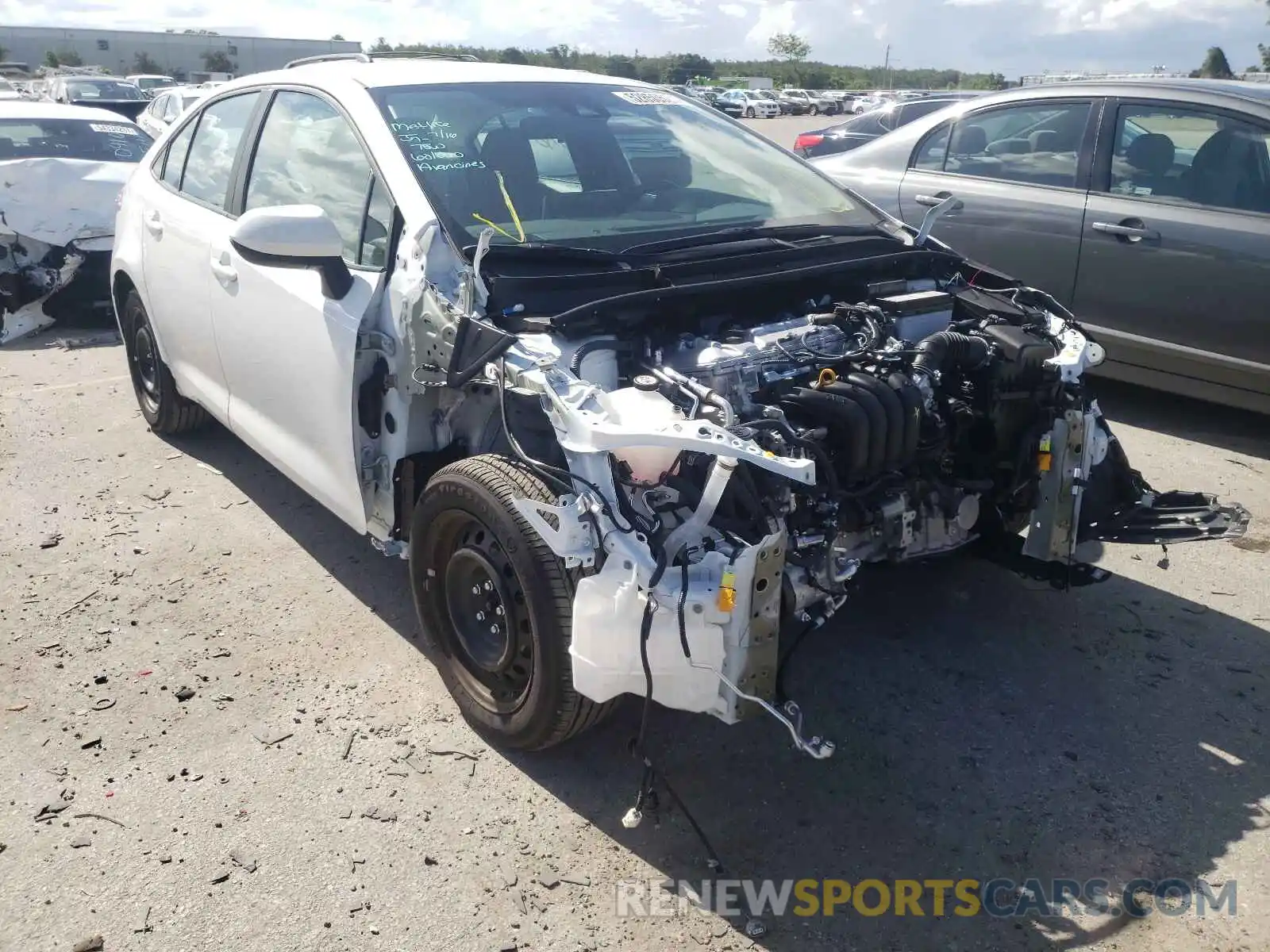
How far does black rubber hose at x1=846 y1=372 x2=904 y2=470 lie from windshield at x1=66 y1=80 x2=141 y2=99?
22496 millimetres

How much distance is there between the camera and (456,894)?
252 centimetres

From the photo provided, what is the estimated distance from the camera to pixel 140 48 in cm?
7556

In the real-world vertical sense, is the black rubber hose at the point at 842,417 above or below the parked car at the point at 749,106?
below

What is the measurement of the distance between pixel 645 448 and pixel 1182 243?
3932 millimetres

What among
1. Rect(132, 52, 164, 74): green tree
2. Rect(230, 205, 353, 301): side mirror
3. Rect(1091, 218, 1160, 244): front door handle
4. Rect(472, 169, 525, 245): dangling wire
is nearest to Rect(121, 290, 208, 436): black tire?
Rect(230, 205, 353, 301): side mirror

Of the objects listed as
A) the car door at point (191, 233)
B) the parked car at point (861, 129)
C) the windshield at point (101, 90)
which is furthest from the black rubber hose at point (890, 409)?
the windshield at point (101, 90)

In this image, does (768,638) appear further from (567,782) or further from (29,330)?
(29,330)

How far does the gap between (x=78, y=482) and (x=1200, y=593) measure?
5.02 meters

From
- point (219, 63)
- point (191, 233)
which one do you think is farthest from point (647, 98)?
point (219, 63)

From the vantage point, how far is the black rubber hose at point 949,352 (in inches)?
123

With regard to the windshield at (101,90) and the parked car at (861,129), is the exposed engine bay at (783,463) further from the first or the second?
the windshield at (101,90)

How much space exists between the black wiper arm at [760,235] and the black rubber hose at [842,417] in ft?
2.48

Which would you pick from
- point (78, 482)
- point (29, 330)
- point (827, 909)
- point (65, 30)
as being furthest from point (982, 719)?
point (65, 30)

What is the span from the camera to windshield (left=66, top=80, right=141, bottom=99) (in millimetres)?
20891
